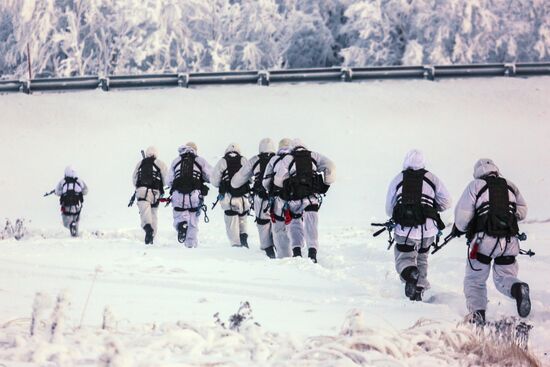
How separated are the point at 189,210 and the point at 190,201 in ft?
0.50

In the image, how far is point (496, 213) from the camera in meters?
9.14

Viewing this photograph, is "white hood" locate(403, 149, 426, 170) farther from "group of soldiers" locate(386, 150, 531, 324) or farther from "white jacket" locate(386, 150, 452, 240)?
"group of soldiers" locate(386, 150, 531, 324)

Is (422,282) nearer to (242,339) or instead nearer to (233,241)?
(242,339)

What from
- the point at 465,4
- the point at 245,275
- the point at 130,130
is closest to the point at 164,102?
the point at 130,130

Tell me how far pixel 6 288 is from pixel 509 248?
465 centimetres

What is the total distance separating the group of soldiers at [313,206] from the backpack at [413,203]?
0.01 m

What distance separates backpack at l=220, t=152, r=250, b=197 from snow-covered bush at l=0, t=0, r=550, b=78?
22.1 metres

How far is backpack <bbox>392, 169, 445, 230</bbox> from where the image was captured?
33.3 ft

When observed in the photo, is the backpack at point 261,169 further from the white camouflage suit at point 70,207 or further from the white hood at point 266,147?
the white camouflage suit at point 70,207

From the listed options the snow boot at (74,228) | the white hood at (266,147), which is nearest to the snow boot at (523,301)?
the white hood at (266,147)

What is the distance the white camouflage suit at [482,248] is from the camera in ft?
30.4

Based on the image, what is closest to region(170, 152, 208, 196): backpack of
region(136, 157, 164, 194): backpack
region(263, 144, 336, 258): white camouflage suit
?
region(136, 157, 164, 194): backpack

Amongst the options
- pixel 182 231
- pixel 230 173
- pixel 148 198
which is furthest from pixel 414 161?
pixel 148 198

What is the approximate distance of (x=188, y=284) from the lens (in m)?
9.12
